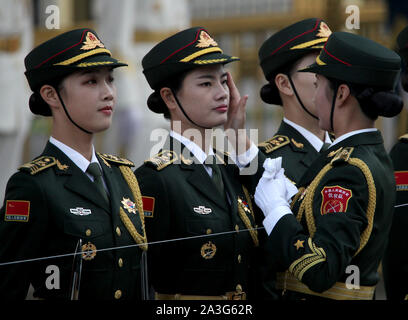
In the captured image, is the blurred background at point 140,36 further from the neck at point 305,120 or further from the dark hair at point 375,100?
the dark hair at point 375,100

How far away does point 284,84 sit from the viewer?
196 inches

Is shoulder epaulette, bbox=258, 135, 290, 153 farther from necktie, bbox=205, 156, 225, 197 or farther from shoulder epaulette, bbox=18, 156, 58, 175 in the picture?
shoulder epaulette, bbox=18, 156, 58, 175

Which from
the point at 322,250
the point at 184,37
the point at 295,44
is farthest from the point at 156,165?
the point at 295,44

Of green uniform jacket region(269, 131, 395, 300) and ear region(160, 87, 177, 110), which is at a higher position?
ear region(160, 87, 177, 110)

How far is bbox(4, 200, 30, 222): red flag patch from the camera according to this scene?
353 centimetres

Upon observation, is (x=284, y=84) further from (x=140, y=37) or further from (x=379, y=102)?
(x=140, y=37)

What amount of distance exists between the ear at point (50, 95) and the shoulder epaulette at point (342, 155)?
1.26 metres

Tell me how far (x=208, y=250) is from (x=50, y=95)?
3.38ft

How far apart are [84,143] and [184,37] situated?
0.79 metres

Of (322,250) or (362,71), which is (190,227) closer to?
(322,250)

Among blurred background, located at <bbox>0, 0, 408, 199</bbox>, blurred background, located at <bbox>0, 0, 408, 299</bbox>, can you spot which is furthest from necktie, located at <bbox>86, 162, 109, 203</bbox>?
blurred background, located at <bbox>0, 0, 408, 199</bbox>

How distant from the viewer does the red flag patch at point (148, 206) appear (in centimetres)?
402

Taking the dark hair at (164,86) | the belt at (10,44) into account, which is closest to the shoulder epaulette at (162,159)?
the dark hair at (164,86)

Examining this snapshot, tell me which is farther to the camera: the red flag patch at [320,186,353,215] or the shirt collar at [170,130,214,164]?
the shirt collar at [170,130,214,164]
